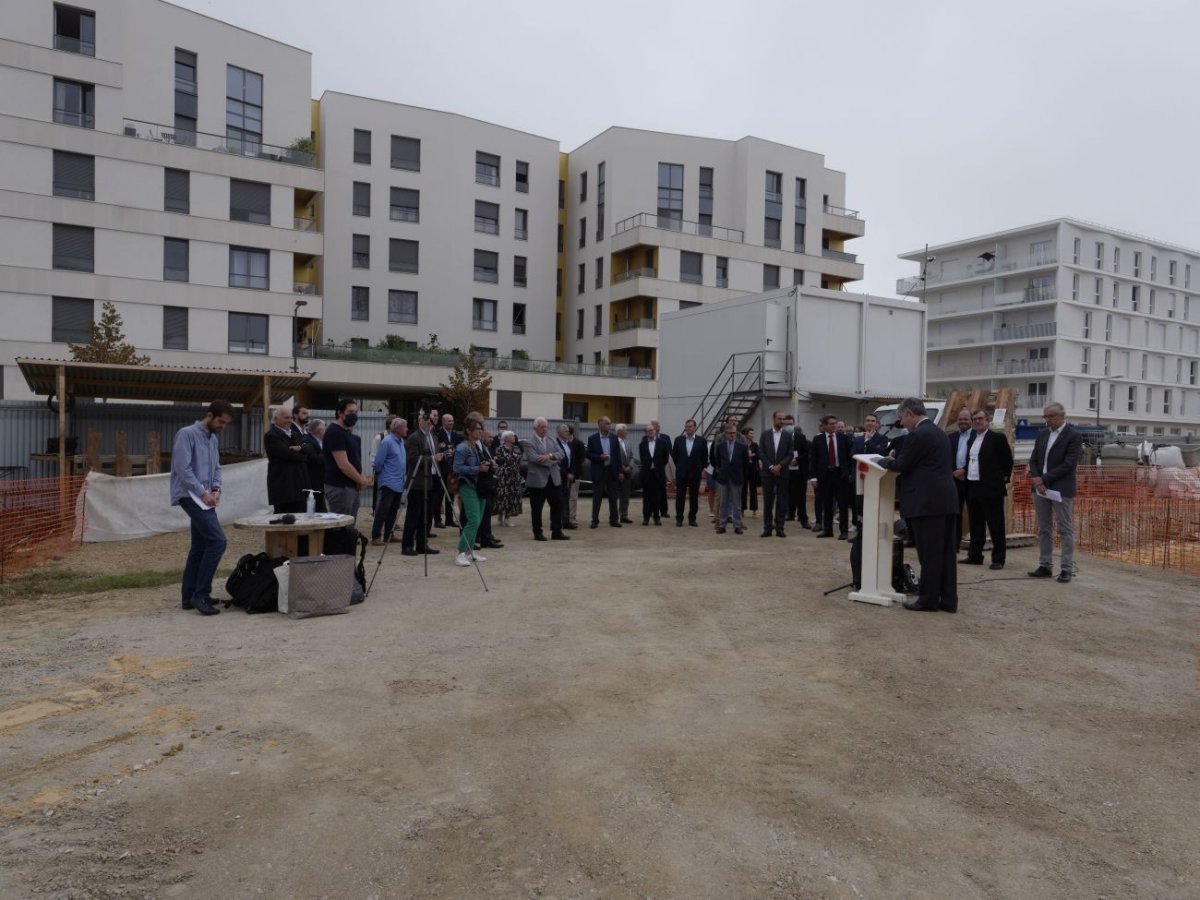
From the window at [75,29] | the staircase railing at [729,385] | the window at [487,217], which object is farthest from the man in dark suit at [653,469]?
the window at [487,217]

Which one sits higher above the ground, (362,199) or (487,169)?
(487,169)

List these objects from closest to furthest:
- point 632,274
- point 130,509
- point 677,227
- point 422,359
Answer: point 130,509 → point 422,359 → point 632,274 → point 677,227

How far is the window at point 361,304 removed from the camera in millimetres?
43375

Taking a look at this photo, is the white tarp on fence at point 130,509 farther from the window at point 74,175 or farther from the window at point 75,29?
the window at point 75,29

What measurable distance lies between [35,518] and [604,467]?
811 cm

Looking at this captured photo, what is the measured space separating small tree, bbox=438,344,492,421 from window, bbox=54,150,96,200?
1566cm

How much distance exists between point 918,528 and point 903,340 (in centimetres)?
1124

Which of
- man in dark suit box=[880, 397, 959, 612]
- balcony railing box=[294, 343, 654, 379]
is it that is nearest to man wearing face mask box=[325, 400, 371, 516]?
man in dark suit box=[880, 397, 959, 612]

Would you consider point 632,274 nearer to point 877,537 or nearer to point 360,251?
point 360,251

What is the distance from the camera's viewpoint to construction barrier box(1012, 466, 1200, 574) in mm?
11945

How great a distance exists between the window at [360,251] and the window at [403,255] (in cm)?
108

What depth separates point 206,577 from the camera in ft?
23.6

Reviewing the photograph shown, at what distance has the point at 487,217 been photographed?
47.0 m

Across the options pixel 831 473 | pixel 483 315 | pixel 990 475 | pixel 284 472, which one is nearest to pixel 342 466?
pixel 284 472
